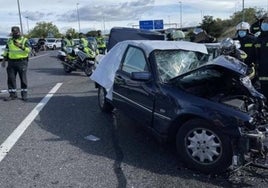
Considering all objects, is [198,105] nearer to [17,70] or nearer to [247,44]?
[247,44]

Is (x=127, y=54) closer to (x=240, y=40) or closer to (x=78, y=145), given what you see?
(x=78, y=145)

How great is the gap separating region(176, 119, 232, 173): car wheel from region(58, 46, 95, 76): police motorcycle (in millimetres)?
10907

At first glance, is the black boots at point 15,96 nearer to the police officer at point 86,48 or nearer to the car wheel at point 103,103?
the car wheel at point 103,103

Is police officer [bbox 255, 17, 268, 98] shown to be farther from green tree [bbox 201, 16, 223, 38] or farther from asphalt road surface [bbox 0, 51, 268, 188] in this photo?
green tree [bbox 201, 16, 223, 38]

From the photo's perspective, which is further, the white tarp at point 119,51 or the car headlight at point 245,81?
the white tarp at point 119,51

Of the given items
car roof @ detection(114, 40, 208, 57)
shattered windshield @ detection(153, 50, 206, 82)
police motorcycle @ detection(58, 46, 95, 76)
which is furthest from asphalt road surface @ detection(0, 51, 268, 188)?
police motorcycle @ detection(58, 46, 95, 76)

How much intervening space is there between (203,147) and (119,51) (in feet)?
9.85

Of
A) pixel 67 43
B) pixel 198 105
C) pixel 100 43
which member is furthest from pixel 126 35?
pixel 100 43

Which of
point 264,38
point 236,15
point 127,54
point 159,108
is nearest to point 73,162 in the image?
point 159,108

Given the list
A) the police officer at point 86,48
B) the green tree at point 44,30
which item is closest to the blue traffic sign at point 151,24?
the police officer at point 86,48

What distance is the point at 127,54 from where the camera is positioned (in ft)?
23.2

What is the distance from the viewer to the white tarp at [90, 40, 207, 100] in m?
6.50

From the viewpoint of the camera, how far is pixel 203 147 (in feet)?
16.6

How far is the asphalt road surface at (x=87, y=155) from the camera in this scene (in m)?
4.87
